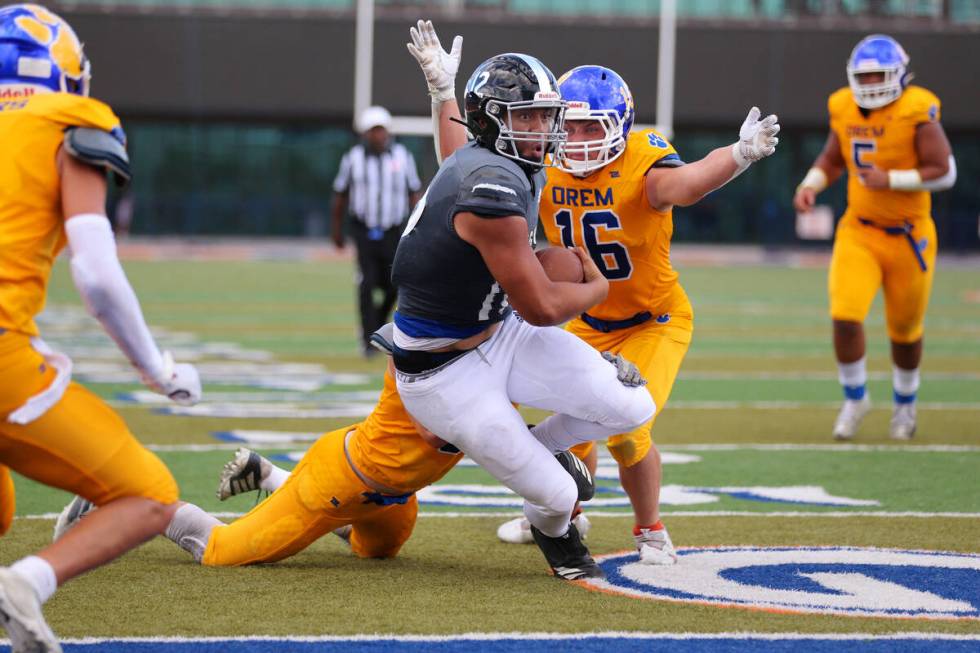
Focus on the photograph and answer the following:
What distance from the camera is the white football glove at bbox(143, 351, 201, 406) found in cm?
358

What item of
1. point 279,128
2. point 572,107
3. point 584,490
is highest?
point 572,107

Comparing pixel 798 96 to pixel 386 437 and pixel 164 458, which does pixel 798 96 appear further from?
pixel 386 437

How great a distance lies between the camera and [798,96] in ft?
98.2

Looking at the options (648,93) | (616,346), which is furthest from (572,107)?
(648,93)

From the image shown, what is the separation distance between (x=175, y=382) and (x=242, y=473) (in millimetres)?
1680

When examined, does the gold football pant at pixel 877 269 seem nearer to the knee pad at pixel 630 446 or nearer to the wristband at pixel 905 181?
the wristband at pixel 905 181

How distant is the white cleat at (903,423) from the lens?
26.5 feet

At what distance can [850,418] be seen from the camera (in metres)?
8.05

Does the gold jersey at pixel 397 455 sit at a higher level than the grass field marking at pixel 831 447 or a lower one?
higher

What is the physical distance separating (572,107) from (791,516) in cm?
189

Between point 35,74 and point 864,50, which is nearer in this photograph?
point 35,74

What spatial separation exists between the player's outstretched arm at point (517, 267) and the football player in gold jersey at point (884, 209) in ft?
12.5

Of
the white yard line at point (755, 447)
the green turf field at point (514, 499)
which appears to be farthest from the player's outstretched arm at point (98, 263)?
the white yard line at point (755, 447)

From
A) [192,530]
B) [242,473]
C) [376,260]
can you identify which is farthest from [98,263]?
[376,260]
